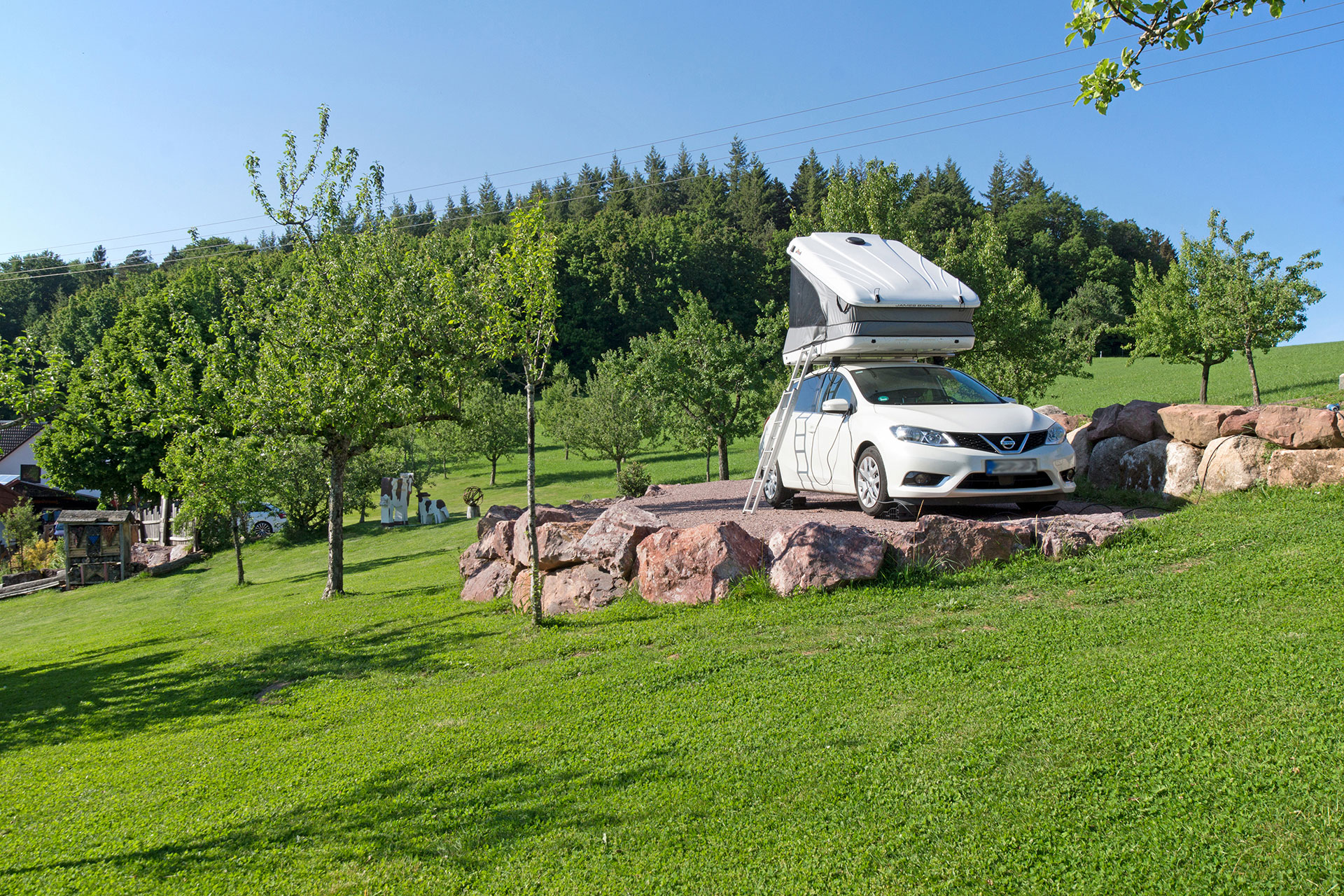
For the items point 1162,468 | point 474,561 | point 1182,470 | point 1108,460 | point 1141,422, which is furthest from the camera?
point 474,561

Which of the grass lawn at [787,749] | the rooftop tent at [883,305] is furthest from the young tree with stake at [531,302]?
the rooftop tent at [883,305]

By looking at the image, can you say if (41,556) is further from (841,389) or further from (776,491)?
(841,389)

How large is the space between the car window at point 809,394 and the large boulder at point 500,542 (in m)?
4.18

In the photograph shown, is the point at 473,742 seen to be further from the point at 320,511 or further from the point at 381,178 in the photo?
the point at 320,511

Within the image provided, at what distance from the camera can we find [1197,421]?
9.25m

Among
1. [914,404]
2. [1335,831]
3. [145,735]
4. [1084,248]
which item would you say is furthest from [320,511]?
[1084,248]

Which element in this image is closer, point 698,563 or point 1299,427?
point 698,563

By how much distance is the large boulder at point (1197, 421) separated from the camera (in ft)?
29.9

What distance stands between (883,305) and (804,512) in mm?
2958

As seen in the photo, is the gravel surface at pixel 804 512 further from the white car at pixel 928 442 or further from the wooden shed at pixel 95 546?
the wooden shed at pixel 95 546

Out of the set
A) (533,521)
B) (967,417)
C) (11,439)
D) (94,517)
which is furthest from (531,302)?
(11,439)

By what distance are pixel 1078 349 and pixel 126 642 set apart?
107 feet

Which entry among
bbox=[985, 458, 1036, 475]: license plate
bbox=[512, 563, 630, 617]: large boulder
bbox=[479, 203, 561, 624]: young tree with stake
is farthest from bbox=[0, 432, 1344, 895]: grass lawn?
bbox=[479, 203, 561, 624]: young tree with stake

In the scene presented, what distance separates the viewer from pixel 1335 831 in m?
3.15
